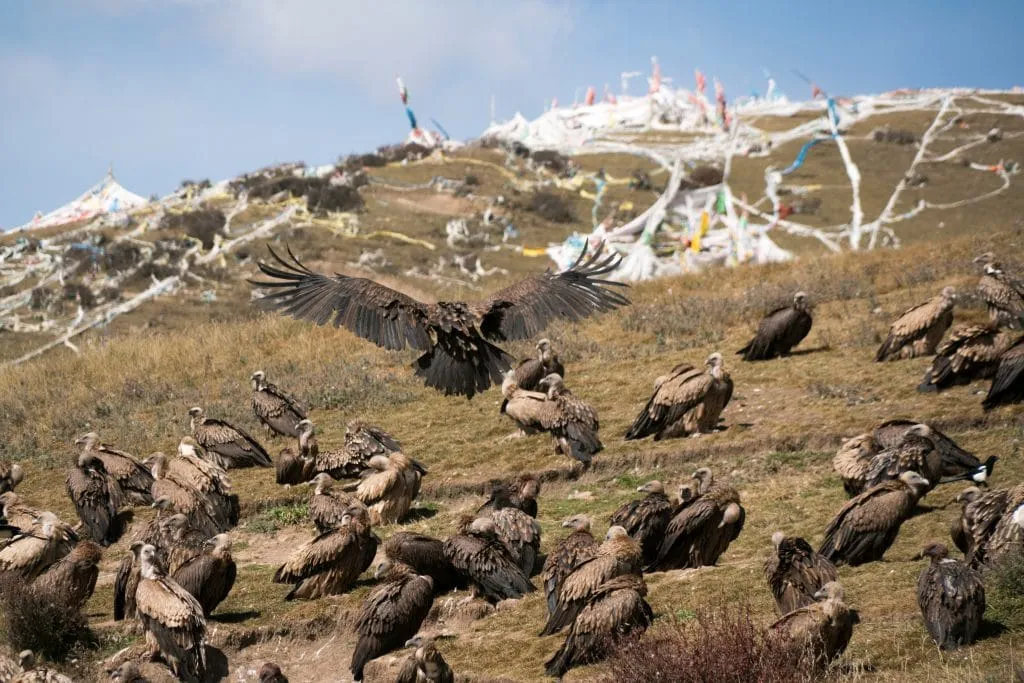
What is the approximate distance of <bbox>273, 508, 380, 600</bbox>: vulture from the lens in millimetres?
9625

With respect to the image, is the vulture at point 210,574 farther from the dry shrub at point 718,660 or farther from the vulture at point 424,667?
the dry shrub at point 718,660

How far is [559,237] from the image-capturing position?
4759 cm

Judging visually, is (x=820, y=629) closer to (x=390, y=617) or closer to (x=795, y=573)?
(x=795, y=573)

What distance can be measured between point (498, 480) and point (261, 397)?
4203mm

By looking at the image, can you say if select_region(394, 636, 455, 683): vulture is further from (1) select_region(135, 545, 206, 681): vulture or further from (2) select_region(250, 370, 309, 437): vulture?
(2) select_region(250, 370, 309, 437): vulture

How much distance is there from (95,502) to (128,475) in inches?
26.5

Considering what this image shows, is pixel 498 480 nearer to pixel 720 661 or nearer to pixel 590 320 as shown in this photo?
pixel 720 661

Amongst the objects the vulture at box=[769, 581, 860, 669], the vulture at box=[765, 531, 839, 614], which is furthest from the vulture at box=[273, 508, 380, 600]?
the vulture at box=[769, 581, 860, 669]

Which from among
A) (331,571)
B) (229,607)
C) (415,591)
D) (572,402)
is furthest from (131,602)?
(572,402)

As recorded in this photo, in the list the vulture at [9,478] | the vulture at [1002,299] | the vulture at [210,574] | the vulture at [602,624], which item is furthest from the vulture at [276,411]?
the vulture at [1002,299]

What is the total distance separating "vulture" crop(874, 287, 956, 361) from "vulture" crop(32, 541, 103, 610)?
10229mm

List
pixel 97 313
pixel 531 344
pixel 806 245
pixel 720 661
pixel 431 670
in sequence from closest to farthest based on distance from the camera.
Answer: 1. pixel 720 661
2. pixel 431 670
3. pixel 531 344
4. pixel 97 313
5. pixel 806 245

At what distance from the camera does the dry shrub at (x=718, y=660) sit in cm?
566


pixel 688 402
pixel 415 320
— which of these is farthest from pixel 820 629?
pixel 415 320
